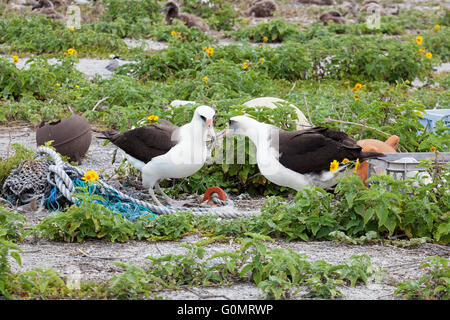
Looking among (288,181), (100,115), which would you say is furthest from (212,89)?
(288,181)

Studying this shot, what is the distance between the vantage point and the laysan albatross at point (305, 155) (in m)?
5.76

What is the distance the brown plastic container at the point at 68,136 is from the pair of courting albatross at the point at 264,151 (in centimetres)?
110

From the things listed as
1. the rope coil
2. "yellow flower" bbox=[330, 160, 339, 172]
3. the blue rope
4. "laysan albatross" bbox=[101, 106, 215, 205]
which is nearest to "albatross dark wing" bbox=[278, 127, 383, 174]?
"yellow flower" bbox=[330, 160, 339, 172]

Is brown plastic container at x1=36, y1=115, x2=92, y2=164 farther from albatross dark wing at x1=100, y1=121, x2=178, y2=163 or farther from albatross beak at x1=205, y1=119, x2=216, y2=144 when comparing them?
albatross beak at x1=205, y1=119, x2=216, y2=144

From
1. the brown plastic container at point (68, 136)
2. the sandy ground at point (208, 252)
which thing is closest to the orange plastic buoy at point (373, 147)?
the sandy ground at point (208, 252)

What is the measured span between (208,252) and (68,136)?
2650mm

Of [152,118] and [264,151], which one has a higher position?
[152,118]

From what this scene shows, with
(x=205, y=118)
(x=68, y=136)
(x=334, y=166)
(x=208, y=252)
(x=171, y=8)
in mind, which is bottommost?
(x=208, y=252)

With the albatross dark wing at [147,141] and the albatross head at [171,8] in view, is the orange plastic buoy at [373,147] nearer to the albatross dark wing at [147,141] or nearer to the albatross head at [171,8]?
the albatross dark wing at [147,141]

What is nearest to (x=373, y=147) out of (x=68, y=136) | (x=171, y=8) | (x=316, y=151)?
(x=316, y=151)

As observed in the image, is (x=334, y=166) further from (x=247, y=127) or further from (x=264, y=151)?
(x=247, y=127)

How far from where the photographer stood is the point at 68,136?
275 inches

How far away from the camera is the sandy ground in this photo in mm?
4090
